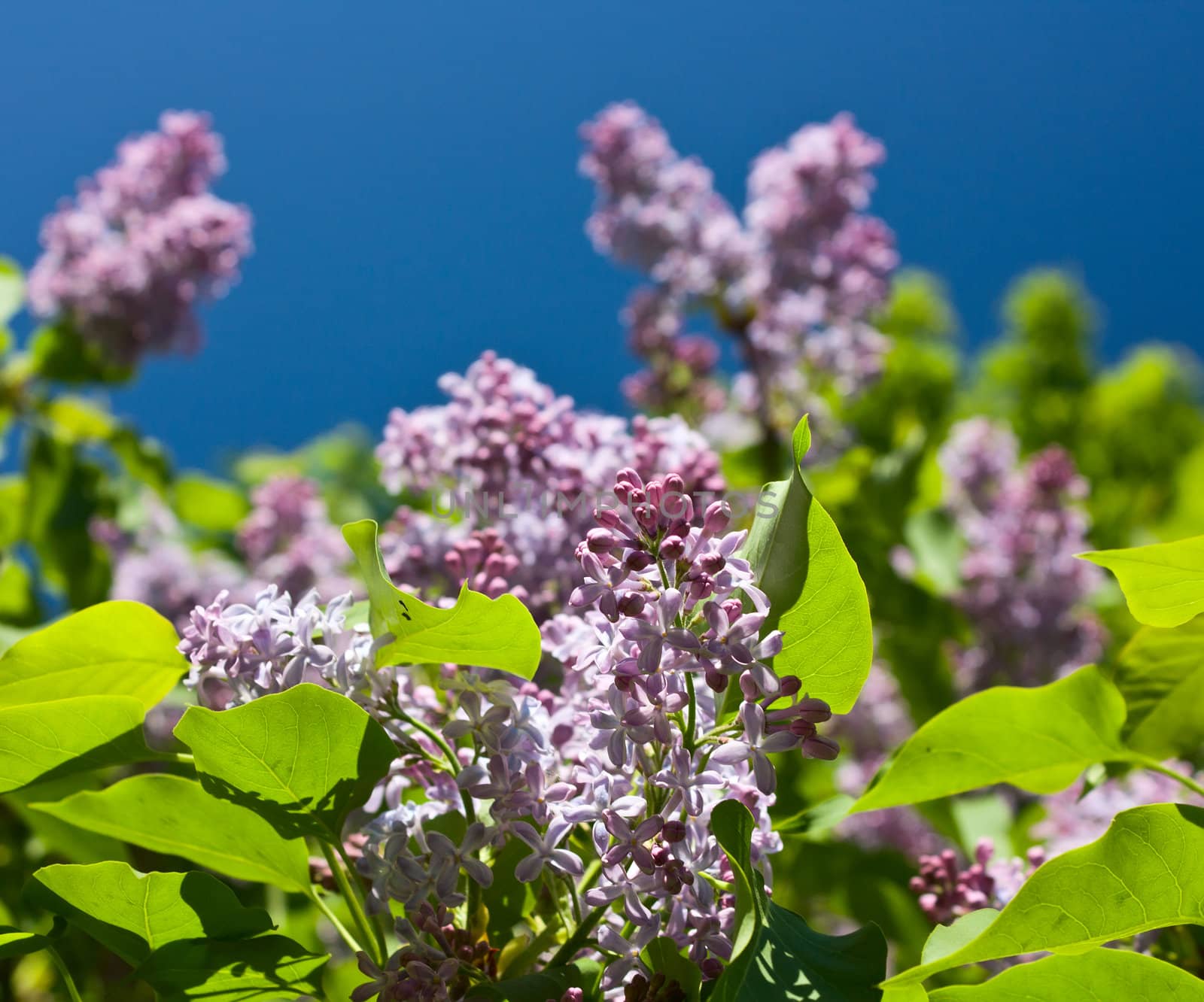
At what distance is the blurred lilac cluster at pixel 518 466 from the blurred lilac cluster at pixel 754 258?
116cm

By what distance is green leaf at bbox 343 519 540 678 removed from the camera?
0.69 meters

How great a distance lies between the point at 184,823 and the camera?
0.80 m

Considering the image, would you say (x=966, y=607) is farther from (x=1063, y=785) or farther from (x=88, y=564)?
(x=88, y=564)

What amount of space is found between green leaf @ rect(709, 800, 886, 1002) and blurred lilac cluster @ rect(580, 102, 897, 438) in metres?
1.64

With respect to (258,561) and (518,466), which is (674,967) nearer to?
(518,466)

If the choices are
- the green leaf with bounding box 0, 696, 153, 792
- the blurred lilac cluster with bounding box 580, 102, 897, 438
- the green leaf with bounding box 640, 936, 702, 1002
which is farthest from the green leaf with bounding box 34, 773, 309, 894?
the blurred lilac cluster with bounding box 580, 102, 897, 438

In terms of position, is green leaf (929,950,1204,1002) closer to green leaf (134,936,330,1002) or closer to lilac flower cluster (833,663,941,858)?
green leaf (134,936,330,1002)

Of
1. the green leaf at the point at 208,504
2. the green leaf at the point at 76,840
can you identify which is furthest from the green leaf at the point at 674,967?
the green leaf at the point at 208,504

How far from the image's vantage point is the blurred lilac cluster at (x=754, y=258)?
223 cm

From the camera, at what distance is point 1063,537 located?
246cm

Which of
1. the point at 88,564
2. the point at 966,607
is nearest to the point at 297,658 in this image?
the point at 88,564

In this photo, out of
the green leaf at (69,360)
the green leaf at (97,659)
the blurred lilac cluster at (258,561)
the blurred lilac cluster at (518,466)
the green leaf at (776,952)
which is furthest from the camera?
the green leaf at (69,360)

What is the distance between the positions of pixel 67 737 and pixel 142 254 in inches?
76.8

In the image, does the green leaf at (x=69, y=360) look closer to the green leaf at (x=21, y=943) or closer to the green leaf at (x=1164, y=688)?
the green leaf at (x=21, y=943)
